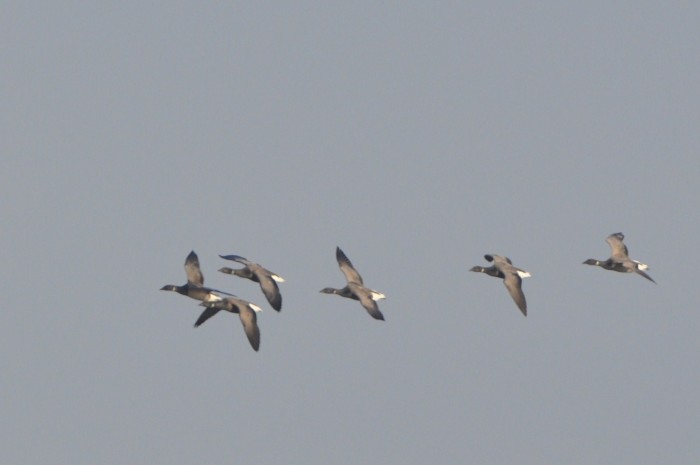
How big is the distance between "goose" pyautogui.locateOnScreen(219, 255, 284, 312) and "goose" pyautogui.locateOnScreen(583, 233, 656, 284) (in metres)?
19.3

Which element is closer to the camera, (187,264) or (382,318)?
(382,318)

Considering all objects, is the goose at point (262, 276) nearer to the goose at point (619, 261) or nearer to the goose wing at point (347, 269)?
the goose wing at point (347, 269)

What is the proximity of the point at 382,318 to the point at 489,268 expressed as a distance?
42.3 ft

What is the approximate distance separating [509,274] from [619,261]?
302 inches

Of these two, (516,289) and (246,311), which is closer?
(246,311)

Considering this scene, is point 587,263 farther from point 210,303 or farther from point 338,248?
point 210,303

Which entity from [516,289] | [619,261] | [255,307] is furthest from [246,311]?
[619,261]

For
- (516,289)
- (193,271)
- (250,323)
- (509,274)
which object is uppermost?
(193,271)

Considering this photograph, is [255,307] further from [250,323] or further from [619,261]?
[619,261]

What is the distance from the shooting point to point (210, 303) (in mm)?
112438

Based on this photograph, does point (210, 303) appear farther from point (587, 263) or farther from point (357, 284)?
point (587, 263)

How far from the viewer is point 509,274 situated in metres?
115

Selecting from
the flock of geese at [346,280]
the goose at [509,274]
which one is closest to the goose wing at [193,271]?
the flock of geese at [346,280]

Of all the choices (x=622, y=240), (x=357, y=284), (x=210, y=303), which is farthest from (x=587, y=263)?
(x=210, y=303)
